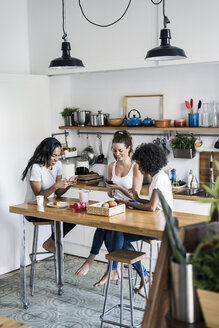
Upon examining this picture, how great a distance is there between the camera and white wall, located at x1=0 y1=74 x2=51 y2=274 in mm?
5258

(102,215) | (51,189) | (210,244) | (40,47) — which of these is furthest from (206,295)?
(40,47)

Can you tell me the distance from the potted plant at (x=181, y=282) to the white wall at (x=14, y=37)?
15.3ft

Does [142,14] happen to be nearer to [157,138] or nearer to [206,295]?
[157,138]

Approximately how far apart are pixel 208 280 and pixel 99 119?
468 cm

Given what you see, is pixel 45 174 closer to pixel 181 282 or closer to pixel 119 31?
pixel 119 31

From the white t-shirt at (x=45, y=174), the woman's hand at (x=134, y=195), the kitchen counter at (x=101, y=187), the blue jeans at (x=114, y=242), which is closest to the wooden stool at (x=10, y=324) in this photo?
the blue jeans at (x=114, y=242)

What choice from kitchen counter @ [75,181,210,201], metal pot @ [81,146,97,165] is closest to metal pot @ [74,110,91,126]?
metal pot @ [81,146,97,165]

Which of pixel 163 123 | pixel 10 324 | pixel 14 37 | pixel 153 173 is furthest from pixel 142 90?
pixel 10 324

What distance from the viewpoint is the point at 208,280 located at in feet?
4.00

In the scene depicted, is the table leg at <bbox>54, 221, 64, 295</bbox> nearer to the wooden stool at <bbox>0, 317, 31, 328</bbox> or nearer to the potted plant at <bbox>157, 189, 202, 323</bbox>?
the wooden stool at <bbox>0, 317, 31, 328</bbox>

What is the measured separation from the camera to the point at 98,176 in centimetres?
597

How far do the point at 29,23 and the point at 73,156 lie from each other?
1.77 m

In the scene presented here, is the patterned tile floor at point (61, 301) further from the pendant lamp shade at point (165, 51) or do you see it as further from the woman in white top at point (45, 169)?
the pendant lamp shade at point (165, 51)

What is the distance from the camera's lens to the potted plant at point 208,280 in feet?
3.93
